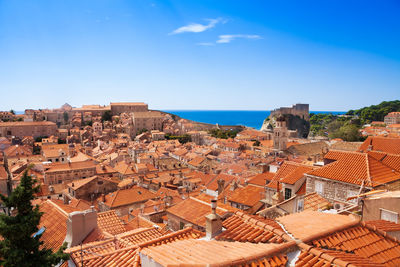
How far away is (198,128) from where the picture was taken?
108 m

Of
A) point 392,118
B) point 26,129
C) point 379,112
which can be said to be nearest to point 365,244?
point 392,118

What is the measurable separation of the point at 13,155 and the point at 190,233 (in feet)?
A: 183

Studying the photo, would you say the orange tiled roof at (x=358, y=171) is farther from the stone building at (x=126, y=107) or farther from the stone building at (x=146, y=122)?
the stone building at (x=126, y=107)

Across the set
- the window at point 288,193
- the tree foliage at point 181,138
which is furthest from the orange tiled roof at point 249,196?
the tree foliage at point 181,138

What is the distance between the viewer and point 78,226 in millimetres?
7668

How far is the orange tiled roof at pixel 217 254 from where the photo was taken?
359cm

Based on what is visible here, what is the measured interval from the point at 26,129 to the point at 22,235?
91.8 m

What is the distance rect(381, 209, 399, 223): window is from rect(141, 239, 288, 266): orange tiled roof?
4.73m

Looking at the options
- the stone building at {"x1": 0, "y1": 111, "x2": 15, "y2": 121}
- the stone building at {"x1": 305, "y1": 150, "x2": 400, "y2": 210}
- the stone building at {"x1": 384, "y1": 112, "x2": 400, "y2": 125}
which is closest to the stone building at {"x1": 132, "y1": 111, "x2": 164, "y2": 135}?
the stone building at {"x1": 0, "y1": 111, "x2": 15, "y2": 121}

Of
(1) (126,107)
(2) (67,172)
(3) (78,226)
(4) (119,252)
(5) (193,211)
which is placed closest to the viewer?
(4) (119,252)

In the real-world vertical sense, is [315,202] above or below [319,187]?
below

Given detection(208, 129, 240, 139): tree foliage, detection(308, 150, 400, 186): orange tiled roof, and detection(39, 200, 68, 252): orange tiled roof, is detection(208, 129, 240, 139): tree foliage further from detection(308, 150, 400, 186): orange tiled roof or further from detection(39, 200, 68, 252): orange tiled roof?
detection(39, 200, 68, 252): orange tiled roof

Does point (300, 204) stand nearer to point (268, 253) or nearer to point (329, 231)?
point (329, 231)

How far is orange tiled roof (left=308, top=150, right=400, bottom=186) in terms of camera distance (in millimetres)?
9826
